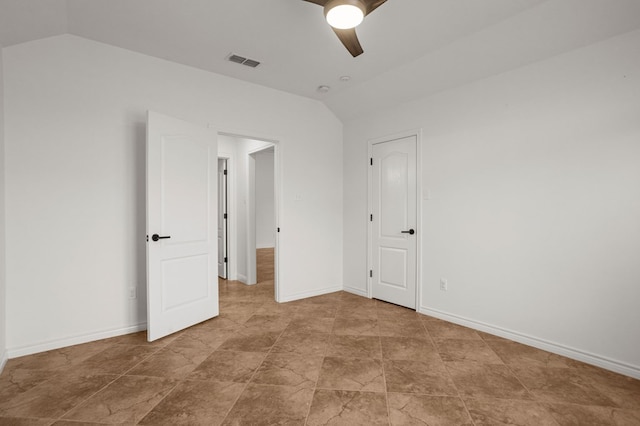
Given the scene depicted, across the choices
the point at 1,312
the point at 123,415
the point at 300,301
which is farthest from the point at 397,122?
the point at 1,312

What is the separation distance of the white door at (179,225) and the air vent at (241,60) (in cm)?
79

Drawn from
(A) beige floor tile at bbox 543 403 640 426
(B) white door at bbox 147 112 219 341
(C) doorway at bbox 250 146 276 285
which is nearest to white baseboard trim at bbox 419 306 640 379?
(A) beige floor tile at bbox 543 403 640 426

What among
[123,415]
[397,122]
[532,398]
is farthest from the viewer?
[397,122]

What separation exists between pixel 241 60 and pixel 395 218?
2.56 meters

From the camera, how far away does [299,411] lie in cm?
187

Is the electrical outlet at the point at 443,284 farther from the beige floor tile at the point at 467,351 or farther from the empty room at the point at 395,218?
the beige floor tile at the point at 467,351

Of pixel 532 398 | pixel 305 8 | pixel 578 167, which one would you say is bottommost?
pixel 532 398

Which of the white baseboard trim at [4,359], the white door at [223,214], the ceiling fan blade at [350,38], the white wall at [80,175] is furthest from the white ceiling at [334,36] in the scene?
the white baseboard trim at [4,359]

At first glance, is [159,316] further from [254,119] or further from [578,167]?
[578,167]

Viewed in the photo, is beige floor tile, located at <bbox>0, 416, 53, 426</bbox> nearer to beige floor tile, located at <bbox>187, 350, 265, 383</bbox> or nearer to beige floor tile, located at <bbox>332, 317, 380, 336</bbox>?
beige floor tile, located at <bbox>187, 350, 265, 383</bbox>

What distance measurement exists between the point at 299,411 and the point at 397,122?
Result: 332 centimetres

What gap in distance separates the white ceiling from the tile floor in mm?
2591

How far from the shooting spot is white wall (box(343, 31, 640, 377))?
7.64ft

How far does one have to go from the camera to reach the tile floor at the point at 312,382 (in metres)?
1.83
